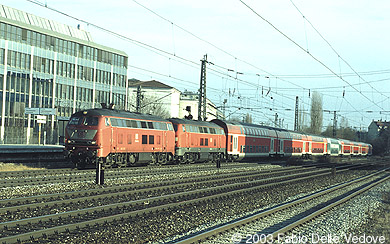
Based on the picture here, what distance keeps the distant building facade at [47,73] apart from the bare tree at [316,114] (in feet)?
145

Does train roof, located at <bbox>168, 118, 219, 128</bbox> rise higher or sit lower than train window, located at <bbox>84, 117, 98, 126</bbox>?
higher

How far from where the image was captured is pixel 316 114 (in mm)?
106625

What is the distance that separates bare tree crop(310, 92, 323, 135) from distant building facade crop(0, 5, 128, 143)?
44.2 metres

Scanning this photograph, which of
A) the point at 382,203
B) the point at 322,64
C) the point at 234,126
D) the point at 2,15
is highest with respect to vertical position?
the point at 2,15

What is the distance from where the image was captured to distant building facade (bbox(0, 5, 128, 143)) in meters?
68.2

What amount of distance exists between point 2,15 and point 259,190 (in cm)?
5958

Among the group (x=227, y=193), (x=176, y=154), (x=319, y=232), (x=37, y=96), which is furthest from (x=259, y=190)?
(x=37, y=96)

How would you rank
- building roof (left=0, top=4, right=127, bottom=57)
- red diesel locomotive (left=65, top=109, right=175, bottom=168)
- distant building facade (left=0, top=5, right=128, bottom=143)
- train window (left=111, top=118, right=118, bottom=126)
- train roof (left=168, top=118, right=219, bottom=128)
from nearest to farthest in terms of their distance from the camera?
red diesel locomotive (left=65, top=109, right=175, bottom=168) < train window (left=111, top=118, right=118, bottom=126) < train roof (left=168, top=118, right=219, bottom=128) < distant building facade (left=0, top=5, right=128, bottom=143) < building roof (left=0, top=4, right=127, bottom=57)

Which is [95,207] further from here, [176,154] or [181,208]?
[176,154]

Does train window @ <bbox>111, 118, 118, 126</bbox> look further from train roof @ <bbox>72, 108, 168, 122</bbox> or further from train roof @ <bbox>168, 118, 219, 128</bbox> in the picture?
train roof @ <bbox>168, 118, 219, 128</bbox>

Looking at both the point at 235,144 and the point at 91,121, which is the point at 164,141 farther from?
the point at 235,144

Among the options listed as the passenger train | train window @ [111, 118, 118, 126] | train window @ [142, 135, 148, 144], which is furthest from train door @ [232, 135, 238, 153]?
train window @ [111, 118, 118, 126]

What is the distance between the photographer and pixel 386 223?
1409cm

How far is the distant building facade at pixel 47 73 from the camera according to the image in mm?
68250
